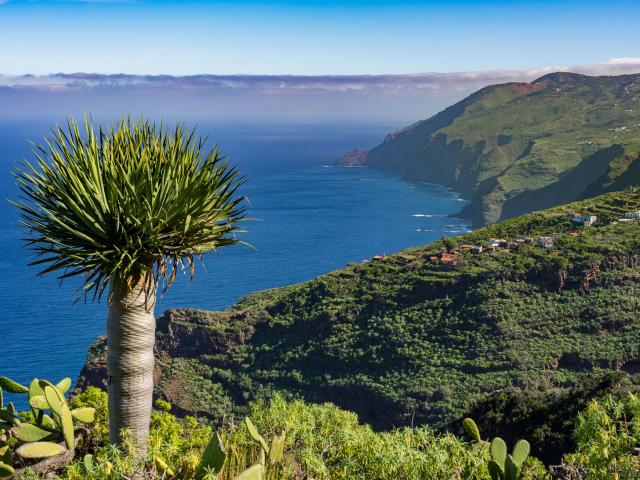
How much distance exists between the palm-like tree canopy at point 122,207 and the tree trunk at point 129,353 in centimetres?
26

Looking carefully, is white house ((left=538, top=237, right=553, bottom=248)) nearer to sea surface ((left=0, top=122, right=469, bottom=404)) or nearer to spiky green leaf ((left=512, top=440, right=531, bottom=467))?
sea surface ((left=0, top=122, right=469, bottom=404))

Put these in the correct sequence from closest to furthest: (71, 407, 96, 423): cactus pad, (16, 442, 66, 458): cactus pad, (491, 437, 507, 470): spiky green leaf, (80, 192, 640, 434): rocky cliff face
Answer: (491, 437, 507, 470): spiky green leaf < (16, 442, 66, 458): cactus pad < (71, 407, 96, 423): cactus pad < (80, 192, 640, 434): rocky cliff face

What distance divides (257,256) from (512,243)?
54.0 meters

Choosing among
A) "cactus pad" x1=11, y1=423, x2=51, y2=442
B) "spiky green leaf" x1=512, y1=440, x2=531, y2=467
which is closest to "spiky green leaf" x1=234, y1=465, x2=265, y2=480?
"spiky green leaf" x1=512, y1=440, x2=531, y2=467

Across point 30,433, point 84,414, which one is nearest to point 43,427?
point 30,433

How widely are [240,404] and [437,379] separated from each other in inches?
588

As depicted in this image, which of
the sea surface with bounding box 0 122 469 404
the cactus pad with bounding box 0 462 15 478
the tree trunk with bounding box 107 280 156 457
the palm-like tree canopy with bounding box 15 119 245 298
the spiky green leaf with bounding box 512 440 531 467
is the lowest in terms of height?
the sea surface with bounding box 0 122 469 404

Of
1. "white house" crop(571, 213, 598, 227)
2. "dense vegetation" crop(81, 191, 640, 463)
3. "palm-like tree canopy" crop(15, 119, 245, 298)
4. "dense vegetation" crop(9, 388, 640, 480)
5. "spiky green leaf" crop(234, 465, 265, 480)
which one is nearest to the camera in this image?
"spiky green leaf" crop(234, 465, 265, 480)

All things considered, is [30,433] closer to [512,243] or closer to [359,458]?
[359,458]

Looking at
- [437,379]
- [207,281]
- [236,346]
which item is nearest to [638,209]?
[437,379]

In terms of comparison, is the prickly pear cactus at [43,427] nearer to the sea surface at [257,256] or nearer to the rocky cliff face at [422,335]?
the sea surface at [257,256]

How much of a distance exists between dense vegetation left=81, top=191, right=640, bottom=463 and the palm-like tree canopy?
36476 millimetres

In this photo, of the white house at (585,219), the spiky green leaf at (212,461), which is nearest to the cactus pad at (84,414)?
the spiky green leaf at (212,461)

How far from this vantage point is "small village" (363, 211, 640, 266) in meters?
63.4
